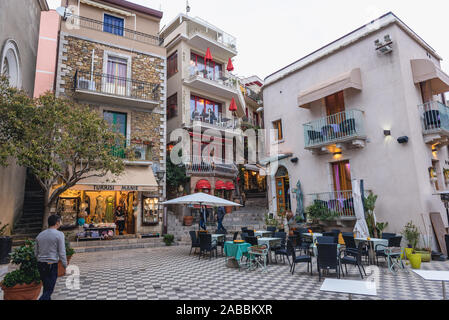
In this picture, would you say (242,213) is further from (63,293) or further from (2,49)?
(2,49)

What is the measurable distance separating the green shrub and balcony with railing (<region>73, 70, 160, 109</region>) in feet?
34.1

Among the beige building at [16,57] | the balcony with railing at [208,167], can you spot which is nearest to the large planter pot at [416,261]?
the balcony with railing at [208,167]

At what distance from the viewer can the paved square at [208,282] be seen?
5598mm

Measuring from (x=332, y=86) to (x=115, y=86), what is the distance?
1131 centimetres

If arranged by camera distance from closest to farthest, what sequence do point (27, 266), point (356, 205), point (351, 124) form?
1. point (27, 266)
2. point (356, 205)
3. point (351, 124)

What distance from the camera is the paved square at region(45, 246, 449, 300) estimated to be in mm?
5598

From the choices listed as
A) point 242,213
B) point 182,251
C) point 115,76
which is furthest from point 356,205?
point 115,76

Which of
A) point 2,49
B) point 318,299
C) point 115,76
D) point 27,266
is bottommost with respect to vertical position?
point 318,299

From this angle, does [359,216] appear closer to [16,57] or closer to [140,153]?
[140,153]

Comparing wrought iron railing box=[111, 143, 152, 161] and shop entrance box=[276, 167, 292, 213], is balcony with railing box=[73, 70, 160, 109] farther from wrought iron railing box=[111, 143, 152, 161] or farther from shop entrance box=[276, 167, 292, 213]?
shop entrance box=[276, 167, 292, 213]

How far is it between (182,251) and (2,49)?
9903mm

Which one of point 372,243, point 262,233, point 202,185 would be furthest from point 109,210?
point 372,243

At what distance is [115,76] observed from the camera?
15.2m
